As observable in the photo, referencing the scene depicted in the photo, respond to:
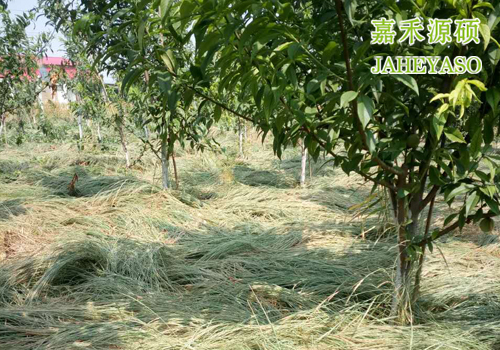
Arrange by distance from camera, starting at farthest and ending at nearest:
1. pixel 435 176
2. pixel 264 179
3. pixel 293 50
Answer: pixel 264 179
pixel 435 176
pixel 293 50

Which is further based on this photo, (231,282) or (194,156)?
(194,156)

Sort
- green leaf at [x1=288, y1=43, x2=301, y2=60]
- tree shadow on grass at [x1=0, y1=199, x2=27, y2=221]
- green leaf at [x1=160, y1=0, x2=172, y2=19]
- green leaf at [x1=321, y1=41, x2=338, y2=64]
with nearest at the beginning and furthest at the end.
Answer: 1. green leaf at [x1=160, y1=0, x2=172, y2=19]
2. green leaf at [x1=288, y1=43, x2=301, y2=60]
3. green leaf at [x1=321, y1=41, x2=338, y2=64]
4. tree shadow on grass at [x1=0, y1=199, x2=27, y2=221]

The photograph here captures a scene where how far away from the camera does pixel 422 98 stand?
1242 millimetres

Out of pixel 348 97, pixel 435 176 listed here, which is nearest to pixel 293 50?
pixel 348 97

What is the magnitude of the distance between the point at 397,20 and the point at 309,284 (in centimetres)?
164

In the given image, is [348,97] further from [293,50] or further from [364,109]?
[293,50]

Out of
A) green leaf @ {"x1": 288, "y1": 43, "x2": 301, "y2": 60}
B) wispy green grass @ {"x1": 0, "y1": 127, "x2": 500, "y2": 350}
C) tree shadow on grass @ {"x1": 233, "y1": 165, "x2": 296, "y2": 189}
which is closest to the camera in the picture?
green leaf @ {"x1": 288, "y1": 43, "x2": 301, "y2": 60}

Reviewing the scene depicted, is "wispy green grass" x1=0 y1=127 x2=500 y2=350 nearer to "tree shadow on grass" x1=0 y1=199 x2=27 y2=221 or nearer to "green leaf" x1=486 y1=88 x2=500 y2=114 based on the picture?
"tree shadow on grass" x1=0 y1=199 x2=27 y2=221

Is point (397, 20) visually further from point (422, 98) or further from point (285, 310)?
point (285, 310)

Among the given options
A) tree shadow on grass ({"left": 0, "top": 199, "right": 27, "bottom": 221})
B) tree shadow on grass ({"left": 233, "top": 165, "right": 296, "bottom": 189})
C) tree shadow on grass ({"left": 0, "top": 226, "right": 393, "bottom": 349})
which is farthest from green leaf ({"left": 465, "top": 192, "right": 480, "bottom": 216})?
tree shadow on grass ({"left": 233, "top": 165, "right": 296, "bottom": 189})

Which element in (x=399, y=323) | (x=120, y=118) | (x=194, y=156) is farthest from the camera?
(x=194, y=156)

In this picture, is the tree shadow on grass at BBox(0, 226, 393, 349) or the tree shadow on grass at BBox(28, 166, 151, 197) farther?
the tree shadow on grass at BBox(28, 166, 151, 197)

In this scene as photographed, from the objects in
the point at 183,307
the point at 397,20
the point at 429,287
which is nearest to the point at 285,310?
the point at 183,307

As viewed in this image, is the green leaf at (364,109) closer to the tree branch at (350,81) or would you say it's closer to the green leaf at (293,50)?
the tree branch at (350,81)
